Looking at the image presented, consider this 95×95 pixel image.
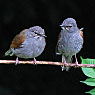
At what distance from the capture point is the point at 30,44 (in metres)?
3.49

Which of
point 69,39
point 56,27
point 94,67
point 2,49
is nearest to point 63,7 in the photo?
point 56,27

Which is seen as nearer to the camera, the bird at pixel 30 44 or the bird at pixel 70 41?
the bird at pixel 30 44

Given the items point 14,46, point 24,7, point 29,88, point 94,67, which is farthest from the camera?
point 29,88

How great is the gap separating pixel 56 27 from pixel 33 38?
2.34 meters

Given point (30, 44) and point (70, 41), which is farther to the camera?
point (70, 41)

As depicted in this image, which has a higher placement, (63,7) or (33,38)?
(63,7)

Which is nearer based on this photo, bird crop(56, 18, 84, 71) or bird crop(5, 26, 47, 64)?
bird crop(5, 26, 47, 64)

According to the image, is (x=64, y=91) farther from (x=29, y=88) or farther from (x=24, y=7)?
(x=24, y=7)

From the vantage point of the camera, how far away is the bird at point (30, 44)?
329 cm

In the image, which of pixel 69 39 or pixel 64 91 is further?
pixel 64 91

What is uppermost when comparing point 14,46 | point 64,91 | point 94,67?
point 14,46

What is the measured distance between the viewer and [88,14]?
5.55 m

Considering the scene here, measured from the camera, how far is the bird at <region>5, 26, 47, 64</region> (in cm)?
329

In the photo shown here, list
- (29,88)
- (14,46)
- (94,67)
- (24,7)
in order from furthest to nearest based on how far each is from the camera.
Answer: (29,88), (24,7), (14,46), (94,67)
